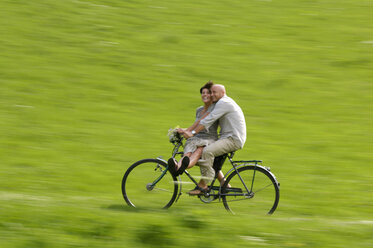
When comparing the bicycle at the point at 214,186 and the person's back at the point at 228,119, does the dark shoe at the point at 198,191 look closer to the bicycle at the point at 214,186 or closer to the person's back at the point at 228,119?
the bicycle at the point at 214,186

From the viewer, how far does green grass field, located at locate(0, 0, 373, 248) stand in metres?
6.32

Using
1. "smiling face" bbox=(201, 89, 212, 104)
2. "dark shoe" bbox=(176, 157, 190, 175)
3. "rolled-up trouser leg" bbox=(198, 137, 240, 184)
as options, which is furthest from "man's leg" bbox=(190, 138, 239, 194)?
"smiling face" bbox=(201, 89, 212, 104)

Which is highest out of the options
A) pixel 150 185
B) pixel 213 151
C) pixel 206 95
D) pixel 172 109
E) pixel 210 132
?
A: pixel 206 95

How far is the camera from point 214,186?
27.9 feet

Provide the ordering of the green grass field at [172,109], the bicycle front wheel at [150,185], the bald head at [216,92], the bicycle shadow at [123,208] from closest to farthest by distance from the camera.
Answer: the green grass field at [172,109] → the bicycle shadow at [123,208] → the bald head at [216,92] → the bicycle front wheel at [150,185]

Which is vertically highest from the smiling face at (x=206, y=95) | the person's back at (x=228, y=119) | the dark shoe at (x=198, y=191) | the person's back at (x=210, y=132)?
the smiling face at (x=206, y=95)

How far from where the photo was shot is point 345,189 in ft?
35.1

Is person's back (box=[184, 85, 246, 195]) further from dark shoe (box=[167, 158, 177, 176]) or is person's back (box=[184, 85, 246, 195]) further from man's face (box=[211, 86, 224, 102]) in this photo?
dark shoe (box=[167, 158, 177, 176])

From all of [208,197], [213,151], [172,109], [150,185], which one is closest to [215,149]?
[213,151]

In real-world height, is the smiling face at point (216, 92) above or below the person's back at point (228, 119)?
above

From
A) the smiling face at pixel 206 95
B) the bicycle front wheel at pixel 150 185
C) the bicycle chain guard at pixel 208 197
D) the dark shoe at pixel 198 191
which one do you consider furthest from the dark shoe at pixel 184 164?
the smiling face at pixel 206 95

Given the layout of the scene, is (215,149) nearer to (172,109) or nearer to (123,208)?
(123,208)

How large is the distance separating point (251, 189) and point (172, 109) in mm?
7201

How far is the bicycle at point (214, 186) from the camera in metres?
8.35
